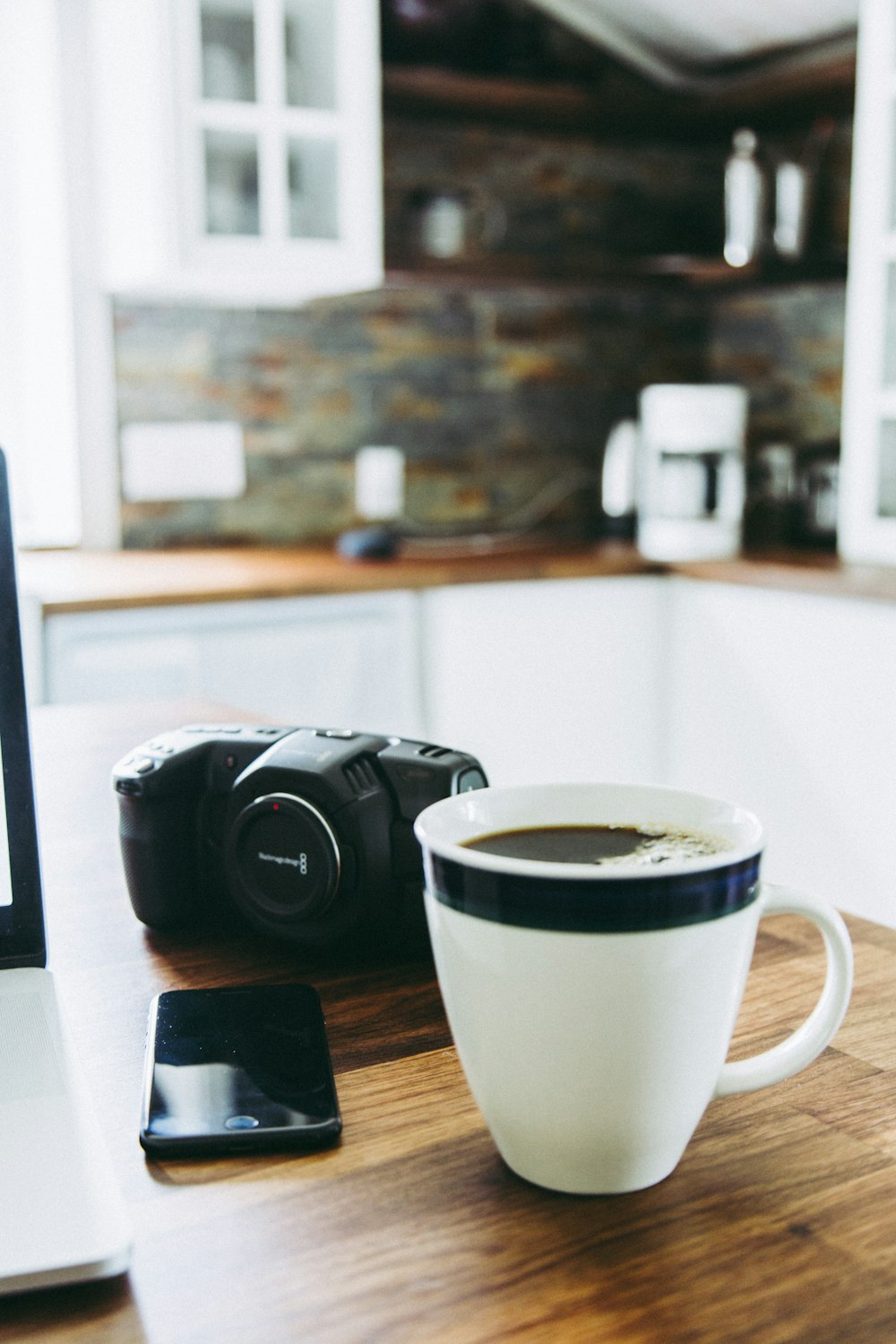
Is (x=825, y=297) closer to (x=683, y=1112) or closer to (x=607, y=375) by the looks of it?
(x=607, y=375)

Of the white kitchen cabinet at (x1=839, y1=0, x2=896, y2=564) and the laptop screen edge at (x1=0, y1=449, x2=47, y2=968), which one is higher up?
the white kitchen cabinet at (x1=839, y1=0, x2=896, y2=564)

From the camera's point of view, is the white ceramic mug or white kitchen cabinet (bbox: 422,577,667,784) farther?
white kitchen cabinet (bbox: 422,577,667,784)

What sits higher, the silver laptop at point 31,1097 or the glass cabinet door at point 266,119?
the glass cabinet door at point 266,119

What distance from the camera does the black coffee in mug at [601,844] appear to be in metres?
0.51

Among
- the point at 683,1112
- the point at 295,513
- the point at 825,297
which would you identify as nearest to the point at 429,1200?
the point at 683,1112

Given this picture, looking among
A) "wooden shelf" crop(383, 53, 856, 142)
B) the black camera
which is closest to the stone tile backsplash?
"wooden shelf" crop(383, 53, 856, 142)

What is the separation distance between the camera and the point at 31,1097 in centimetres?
54

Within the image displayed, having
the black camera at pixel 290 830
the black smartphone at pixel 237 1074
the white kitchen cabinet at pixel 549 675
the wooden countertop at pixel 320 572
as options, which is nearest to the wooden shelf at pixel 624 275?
the wooden countertop at pixel 320 572

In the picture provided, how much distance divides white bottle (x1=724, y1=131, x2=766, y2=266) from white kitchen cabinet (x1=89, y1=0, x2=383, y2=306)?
0.83 m

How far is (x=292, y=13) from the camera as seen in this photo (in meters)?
2.57

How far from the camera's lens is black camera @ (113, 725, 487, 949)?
68 centimetres

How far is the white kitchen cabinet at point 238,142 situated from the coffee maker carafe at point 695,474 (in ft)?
2.29

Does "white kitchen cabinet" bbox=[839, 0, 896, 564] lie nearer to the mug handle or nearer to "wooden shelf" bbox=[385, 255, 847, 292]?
"wooden shelf" bbox=[385, 255, 847, 292]

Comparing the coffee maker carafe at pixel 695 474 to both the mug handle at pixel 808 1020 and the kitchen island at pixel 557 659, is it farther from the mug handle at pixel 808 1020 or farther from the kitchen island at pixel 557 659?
the mug handle at pixel 808 1020
